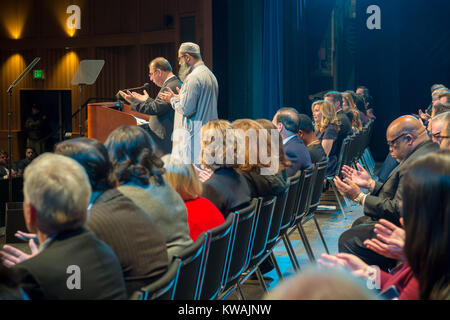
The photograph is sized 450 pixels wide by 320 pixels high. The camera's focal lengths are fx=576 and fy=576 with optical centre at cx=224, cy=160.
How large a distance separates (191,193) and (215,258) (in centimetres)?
53

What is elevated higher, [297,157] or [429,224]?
[429,224]

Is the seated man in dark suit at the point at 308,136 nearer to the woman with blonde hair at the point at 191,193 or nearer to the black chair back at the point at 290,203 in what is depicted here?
the black chair back at the point at 290,203

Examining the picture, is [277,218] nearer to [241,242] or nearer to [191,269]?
[241,242]

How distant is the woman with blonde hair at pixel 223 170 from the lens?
3.38 m

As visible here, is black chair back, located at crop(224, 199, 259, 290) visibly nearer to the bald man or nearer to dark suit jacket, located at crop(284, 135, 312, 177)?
the bald man

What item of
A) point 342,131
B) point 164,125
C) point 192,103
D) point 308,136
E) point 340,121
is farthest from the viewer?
point 340,121

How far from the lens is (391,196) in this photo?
3836 mm

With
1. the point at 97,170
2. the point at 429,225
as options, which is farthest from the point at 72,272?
the point at 429,225

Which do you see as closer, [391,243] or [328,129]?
[391,243]

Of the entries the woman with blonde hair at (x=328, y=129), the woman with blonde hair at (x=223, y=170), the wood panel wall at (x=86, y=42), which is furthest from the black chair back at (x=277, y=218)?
the wood panel wall at (x=86, y=42)

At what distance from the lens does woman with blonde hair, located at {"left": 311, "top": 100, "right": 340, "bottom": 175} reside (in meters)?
7.30

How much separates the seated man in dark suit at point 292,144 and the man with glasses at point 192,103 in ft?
2.41

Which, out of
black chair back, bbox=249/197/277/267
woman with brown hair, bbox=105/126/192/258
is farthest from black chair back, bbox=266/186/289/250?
woman with brown hair, bbox=105/126/192/258

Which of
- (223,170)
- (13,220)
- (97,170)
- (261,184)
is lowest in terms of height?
(13,220)
